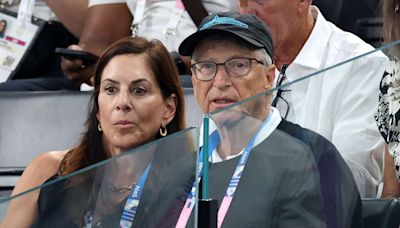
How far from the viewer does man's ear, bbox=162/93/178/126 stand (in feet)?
10.9

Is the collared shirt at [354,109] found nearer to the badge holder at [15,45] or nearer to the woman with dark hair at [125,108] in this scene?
the woman with dark hair at [125,108]

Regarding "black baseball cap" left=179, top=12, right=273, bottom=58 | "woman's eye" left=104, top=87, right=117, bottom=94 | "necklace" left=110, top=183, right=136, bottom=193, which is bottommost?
"woman's eye" left=104, top=87, right=117, bottom=94

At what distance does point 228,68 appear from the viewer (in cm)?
317

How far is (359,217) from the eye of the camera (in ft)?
7.00

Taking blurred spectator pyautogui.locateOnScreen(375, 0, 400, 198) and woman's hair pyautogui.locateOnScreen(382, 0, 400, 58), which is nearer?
blurred spectator pyautogui.locateOnScreen(375, 0, 400, 198)

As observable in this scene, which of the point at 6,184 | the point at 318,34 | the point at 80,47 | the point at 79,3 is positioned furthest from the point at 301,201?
the point at 79,3

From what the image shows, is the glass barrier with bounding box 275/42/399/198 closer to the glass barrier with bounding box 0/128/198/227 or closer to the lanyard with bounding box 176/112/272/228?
the lanyard with bounding box 176/112/272/228

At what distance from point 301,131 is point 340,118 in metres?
0.90

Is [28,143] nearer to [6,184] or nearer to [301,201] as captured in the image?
[6,184]

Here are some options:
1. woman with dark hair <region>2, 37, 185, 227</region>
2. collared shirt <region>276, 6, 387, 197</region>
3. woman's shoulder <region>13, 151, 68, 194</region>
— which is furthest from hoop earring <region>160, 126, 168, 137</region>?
collared shirt <region>276, 6, 387, 197</region>

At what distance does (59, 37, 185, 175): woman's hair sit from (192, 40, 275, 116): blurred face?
0.60ft

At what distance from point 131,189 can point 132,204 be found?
0.12 feet

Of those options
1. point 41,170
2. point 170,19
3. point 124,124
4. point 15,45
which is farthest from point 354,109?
point 15,45

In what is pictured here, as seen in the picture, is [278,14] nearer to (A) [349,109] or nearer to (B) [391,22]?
(B) [391,22]
